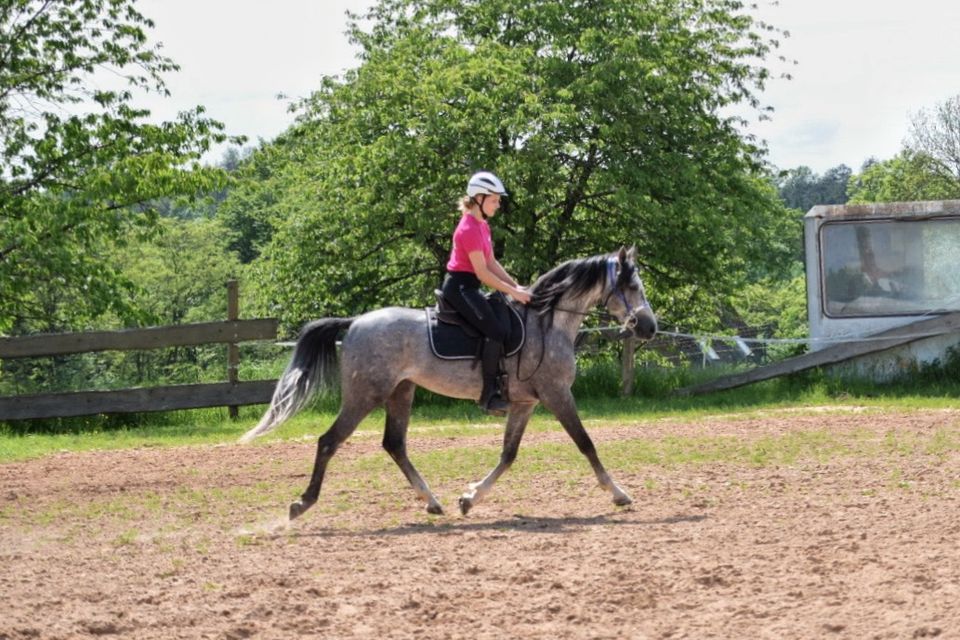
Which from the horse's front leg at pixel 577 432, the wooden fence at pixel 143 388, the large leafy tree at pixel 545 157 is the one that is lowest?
the horse's front leg at pixel 577 432

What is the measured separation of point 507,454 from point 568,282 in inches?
52.9

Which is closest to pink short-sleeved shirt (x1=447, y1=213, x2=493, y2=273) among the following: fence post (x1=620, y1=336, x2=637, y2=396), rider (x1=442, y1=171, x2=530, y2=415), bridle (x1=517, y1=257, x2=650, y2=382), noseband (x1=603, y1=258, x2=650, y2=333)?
rider (x1=442, y1=171, x2=530, y2=415)

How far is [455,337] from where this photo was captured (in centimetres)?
1038

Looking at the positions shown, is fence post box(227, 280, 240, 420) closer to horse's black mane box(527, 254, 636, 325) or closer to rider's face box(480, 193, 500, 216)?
horse's black mane box(527, 254, 636, 325)

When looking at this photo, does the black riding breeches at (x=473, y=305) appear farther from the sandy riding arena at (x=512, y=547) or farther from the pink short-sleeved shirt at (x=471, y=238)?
the sandy riding arena at (x=512, y=547)

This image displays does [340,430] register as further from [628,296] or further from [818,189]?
[818,189]

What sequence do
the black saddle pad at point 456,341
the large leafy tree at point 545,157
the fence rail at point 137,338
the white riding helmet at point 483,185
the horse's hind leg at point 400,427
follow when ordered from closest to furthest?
the white riding helmet at point 483,185 < the black saddle pad at point 456,341 < the horse's hind leg at point 400,427 < the fence rail at point 137,338 < the large leafy tree at point 545,157

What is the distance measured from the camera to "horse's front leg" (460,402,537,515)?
10250mm

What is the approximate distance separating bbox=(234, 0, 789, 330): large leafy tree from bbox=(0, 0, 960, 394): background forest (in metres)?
0.04

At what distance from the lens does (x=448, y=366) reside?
10.4m

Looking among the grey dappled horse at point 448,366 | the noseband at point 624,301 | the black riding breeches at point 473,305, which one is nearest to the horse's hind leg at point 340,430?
the grey dappled horse at point 448,366

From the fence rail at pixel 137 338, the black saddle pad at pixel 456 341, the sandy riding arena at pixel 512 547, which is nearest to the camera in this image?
the sandy riding arena at pixel 512 547

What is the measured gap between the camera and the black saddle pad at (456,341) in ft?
33.9

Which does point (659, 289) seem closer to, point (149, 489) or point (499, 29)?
point (499, 29)
